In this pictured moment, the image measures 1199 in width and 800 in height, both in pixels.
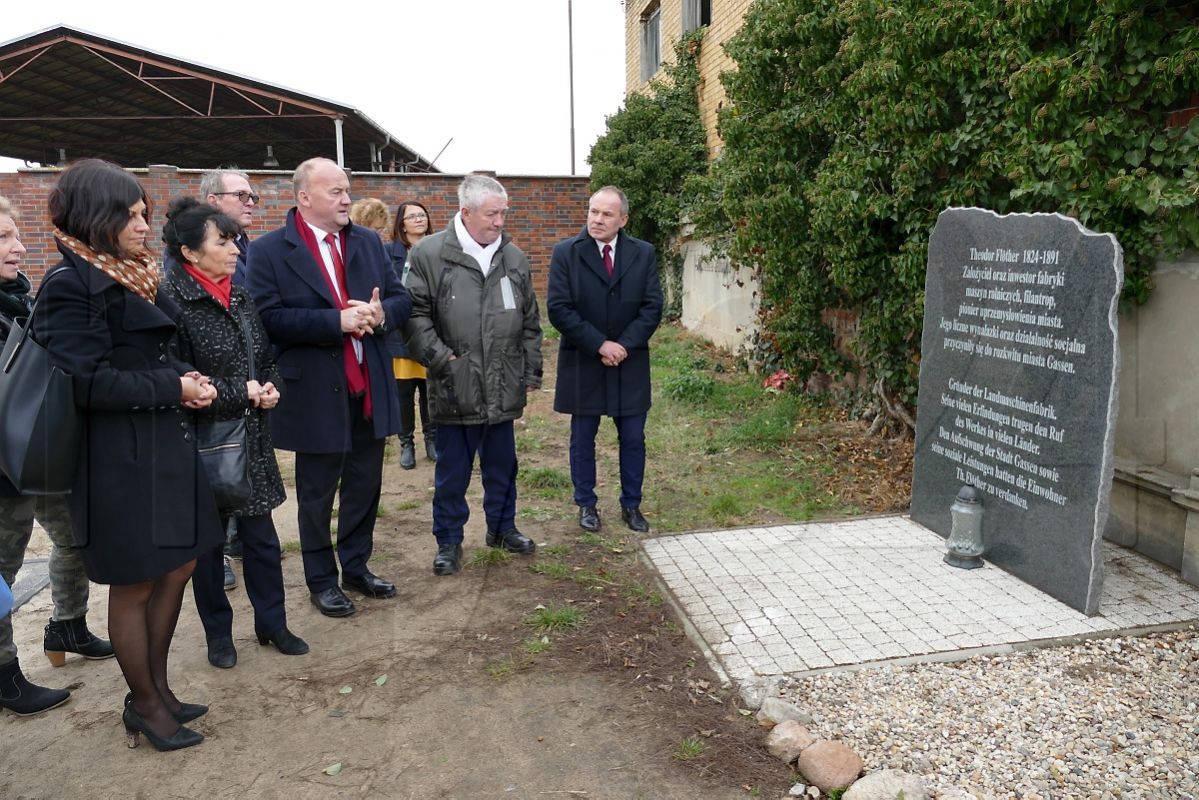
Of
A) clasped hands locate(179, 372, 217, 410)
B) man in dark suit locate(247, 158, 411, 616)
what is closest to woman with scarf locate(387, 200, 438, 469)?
man in dark suit locate(247, 158, 411, 616)

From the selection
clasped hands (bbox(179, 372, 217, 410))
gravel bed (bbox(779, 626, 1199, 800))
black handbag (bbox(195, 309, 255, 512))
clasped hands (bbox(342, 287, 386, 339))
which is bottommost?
gravel bed (bbox(779, 626, 1199, 800))

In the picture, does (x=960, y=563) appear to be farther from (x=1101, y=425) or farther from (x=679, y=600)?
(x=679, y=600)

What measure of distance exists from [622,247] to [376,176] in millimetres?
11393

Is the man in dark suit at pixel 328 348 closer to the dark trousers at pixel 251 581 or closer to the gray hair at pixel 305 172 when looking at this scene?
the gray hair at pixel 305 172

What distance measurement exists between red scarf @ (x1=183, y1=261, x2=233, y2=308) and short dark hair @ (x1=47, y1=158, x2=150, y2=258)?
521 millimetres

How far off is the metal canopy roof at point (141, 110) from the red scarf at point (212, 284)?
14.6 m

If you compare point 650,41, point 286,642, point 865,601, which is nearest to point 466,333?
point 286,642

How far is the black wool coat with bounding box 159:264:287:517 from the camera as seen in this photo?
10.7 ft

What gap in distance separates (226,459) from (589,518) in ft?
8.22

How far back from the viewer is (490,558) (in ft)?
15.8

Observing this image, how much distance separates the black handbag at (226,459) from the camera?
3.22 meters

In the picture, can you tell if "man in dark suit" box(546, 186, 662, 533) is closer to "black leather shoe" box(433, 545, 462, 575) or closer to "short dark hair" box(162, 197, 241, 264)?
"black leather shoe" box(433, 545, 462, 575)

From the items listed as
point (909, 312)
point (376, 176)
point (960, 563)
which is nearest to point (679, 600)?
point (960, 563)

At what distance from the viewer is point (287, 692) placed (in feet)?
11.3
